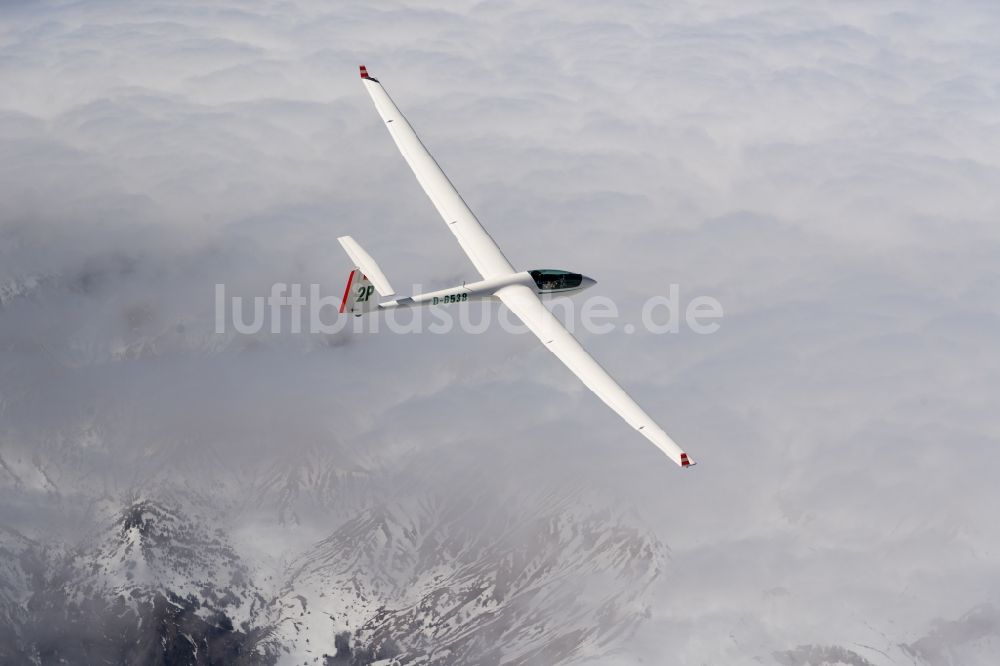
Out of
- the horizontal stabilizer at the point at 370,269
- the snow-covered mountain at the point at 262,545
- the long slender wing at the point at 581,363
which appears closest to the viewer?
the long slender wing at the point at 581,363

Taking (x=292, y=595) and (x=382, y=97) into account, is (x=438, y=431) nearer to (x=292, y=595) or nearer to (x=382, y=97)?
(x=292, y=595)

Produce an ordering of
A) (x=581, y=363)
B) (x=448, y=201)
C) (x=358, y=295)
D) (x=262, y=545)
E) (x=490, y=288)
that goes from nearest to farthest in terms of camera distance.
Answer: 1. (x=581, y=363)
2. (x=358, y=295)
3. (x=490, y=288)
4. (x=448, y=201)
5. (x=262, y=545)

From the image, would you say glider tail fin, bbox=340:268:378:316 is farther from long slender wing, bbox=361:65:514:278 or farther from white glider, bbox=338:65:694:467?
long slender wing, bbox=361:65:514:278

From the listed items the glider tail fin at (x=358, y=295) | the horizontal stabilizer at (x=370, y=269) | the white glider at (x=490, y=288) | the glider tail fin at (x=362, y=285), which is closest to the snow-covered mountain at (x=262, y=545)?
the white glider at (x=490, y=288)

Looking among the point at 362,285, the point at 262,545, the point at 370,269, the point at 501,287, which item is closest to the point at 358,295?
the point at 362,285

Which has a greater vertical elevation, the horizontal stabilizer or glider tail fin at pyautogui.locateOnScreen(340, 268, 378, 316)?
the horizontal stabilizer

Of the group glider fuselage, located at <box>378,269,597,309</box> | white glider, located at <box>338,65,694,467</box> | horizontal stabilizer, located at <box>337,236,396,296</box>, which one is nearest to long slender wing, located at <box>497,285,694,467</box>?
white glider, located at <box>338,65,694,467</box>

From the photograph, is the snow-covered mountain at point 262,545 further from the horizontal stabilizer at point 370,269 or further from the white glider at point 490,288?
the horizontal stabilizer at point 370,269

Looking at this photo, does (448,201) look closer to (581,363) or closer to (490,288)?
(490,288)
